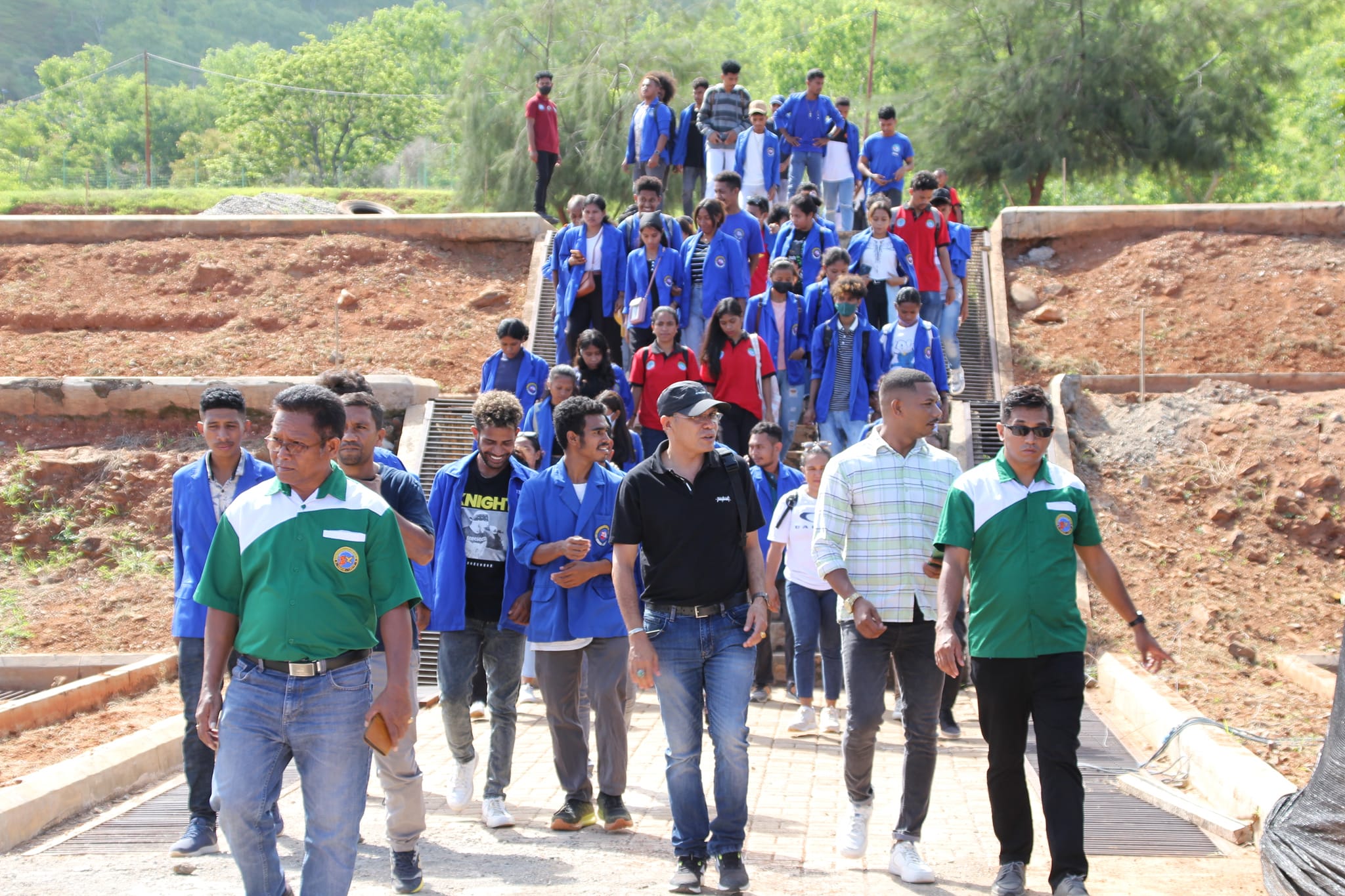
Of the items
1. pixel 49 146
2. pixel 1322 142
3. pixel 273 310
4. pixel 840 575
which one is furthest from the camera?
pixel 49 146

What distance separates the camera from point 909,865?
501cm

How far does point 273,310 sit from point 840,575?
37.7 feet

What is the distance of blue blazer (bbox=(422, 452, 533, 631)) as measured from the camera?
605 cm

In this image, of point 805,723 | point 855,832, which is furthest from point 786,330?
point 855,832

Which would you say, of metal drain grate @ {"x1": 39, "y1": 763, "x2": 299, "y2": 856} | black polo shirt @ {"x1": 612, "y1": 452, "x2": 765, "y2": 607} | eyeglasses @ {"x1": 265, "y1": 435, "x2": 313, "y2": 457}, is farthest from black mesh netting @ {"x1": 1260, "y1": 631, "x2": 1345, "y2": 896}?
metal drain grate @ {"x1": 39, "y1": 763, "x2": 299, "y2": 856}

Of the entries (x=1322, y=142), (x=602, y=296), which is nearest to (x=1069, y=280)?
(x=602, y=296)

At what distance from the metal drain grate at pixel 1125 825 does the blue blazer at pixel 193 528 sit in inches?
137

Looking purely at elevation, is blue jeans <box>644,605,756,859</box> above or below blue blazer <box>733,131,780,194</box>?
below

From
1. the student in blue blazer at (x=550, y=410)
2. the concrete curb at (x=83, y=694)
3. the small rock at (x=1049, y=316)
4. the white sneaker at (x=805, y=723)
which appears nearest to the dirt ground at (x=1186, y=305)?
the small rock at (x=1049, y=316)

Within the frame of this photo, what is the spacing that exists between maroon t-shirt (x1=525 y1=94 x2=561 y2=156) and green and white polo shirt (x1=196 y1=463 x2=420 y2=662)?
1208cm

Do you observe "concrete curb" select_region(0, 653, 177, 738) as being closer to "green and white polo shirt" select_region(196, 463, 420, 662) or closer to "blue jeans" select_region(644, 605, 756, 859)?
"green and white polo shirt" select_region(196, 463, 420, 662)

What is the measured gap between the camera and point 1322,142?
37688 mm

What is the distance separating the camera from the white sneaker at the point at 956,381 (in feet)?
39.2

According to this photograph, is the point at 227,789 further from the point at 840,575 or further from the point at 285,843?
the point at 840,575
